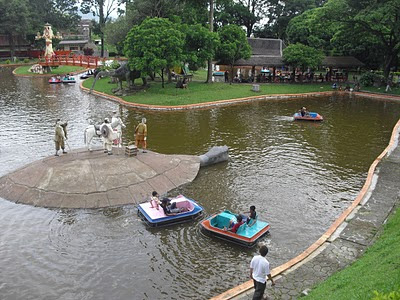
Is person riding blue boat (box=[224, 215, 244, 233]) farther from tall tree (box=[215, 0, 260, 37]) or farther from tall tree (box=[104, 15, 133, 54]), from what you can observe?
tall tree (box=[215, 0, 260, 37])

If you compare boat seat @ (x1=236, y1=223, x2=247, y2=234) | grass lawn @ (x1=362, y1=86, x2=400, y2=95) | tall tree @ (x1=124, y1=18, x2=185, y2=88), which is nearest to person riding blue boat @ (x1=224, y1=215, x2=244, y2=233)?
boat seat @ (x1=236, y1=223, x2=247, y2=234)

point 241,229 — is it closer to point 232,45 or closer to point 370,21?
point 232,45

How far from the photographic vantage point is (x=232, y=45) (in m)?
50.2

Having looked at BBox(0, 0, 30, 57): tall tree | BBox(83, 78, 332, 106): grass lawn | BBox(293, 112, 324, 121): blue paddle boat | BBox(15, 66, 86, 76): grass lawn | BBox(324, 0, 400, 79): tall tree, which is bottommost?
BBox(293, 112, 324, 121): blue paddle boat

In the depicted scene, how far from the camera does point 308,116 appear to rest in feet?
115

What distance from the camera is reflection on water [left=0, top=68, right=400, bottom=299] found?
13.0m

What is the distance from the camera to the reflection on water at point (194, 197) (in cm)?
1298

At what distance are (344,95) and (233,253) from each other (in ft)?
140

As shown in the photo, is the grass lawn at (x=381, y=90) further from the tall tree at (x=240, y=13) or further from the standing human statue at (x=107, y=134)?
the standing human statue at (x=107, y=134)

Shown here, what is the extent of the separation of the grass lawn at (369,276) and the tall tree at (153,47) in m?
33.0

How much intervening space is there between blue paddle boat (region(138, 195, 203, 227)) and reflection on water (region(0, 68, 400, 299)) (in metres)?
0.41

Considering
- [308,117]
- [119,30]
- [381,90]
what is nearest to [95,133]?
[308,117]

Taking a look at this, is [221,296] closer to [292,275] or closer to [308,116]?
Result: [292,275]

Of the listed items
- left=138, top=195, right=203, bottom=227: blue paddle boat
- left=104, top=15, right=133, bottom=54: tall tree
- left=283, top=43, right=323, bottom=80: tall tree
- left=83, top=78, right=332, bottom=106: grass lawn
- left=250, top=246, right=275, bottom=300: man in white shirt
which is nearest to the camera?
left=250, top=246, right=275, bottom=300: man in white shirt
